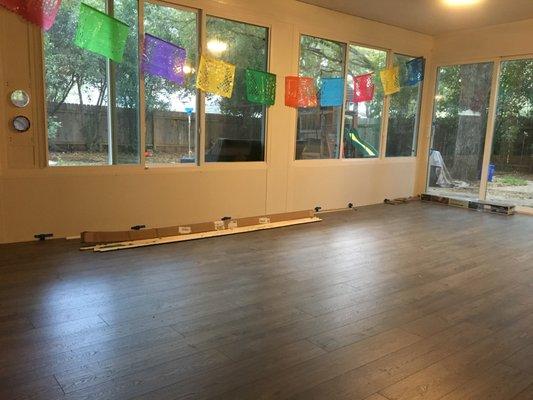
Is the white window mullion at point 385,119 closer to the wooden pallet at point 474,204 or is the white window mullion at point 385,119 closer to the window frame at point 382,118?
the window frame at point 382,118

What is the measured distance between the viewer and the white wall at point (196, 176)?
386 cm

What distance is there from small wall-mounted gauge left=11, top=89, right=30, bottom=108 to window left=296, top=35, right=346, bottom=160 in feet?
10.4

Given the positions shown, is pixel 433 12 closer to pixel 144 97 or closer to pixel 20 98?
pixel 144 97

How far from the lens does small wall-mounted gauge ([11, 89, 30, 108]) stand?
3.79 meters

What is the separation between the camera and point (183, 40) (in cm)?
462

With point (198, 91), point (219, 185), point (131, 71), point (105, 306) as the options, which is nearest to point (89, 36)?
point (131, 71)

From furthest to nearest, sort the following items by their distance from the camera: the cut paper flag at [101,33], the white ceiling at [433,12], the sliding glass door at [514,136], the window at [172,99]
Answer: the sliding glass door at [514,136] < the white ceiling at [433,12] < the window at [172,99] < the cut paper flag at [101,33]

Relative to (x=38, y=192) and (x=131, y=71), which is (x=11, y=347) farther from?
(x=131, y=71)

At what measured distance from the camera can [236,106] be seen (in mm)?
5117

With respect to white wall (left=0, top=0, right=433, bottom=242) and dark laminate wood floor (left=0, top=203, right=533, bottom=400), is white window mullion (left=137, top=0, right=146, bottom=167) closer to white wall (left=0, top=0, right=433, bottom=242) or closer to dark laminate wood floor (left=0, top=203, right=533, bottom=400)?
white wall (left=0, top=0, right=433, bottom=242)

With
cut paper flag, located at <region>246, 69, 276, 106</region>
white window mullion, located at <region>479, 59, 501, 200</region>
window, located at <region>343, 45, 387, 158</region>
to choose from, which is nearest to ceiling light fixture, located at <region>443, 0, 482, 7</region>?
window, located at <region>343, 45, 387, 158</region>

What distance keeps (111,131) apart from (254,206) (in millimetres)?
1921

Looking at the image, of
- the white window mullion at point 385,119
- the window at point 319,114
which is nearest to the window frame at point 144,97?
the window at point 319,114

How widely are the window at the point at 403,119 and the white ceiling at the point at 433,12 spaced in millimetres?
707
